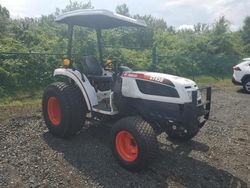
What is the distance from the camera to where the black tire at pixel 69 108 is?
5.16 m

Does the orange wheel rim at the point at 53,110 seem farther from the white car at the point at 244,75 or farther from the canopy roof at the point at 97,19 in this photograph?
the white car at the point at 244,75

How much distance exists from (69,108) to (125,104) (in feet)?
3.44

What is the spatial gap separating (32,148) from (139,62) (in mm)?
9857

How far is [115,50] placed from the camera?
13.4 m

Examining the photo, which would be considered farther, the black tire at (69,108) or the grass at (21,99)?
the grass at (21,99)

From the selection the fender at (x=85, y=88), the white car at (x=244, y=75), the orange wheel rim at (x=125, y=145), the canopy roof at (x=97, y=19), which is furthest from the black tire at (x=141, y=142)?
the white car at (x=244, y=75)

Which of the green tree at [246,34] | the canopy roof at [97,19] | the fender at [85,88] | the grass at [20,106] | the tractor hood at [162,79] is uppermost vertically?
the green tree at [246,34]

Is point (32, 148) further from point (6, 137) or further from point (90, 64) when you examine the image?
point (90, 64)

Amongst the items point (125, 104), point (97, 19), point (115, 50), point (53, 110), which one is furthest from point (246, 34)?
point (125, 104)

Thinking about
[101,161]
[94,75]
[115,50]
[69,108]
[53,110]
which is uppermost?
[115,50]

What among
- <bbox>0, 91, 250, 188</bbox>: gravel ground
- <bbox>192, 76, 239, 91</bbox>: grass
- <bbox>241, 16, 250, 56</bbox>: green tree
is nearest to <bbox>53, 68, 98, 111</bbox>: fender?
<bbox>0, 91, 250, 188</bbox>: gravel ground

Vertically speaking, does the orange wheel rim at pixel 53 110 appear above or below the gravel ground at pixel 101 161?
above

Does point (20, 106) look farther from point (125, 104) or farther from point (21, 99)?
point (125, 104)

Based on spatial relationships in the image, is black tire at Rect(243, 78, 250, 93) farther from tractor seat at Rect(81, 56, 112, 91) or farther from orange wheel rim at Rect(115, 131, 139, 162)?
orange wheel rim at Rect(115, 131, 139, 162)
